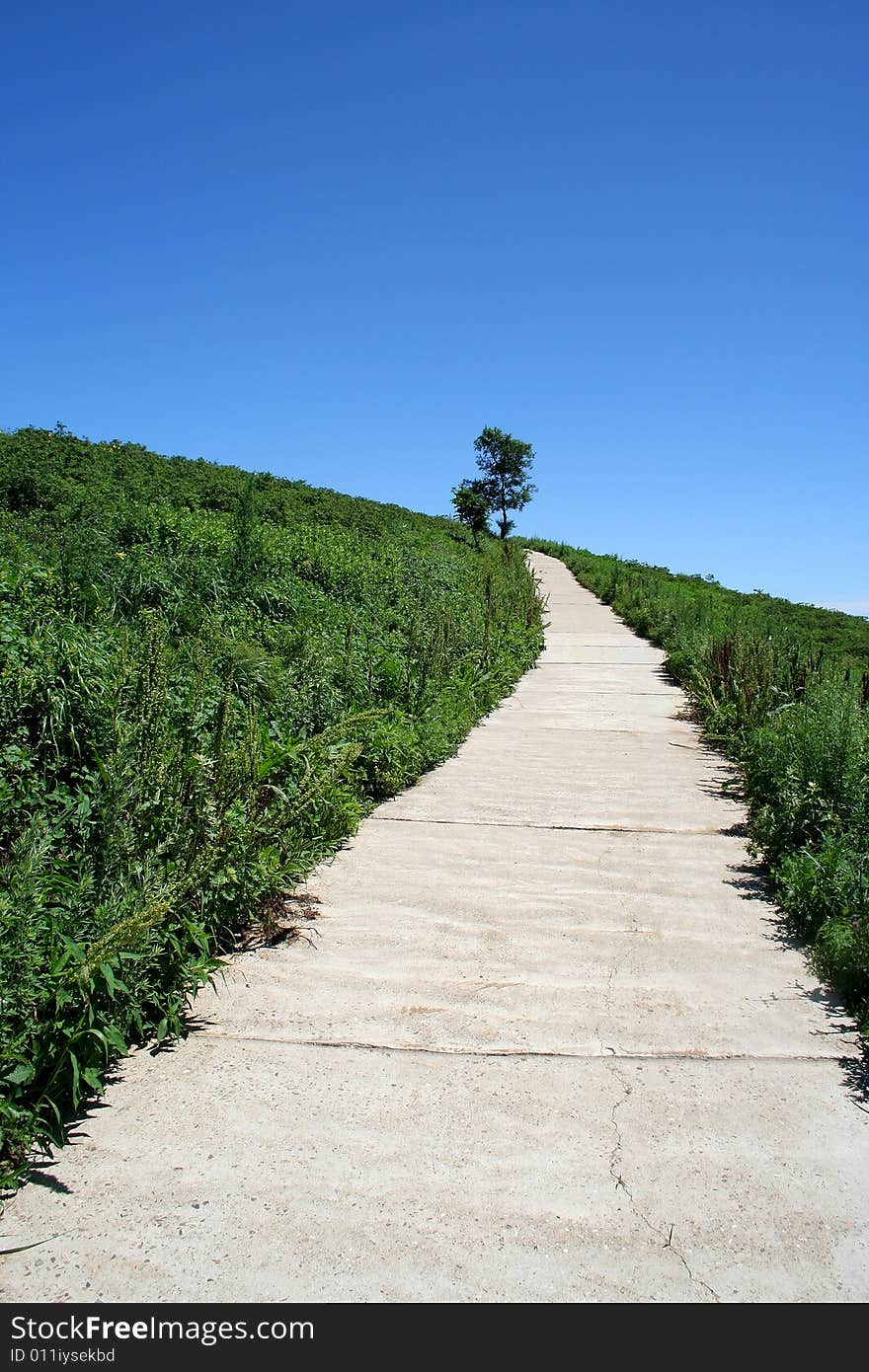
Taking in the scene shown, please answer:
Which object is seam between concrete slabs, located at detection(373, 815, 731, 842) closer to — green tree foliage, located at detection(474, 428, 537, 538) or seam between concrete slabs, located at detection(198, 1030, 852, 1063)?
seam between concrete slabs, located at detection(198, 1030, 852, 1063)

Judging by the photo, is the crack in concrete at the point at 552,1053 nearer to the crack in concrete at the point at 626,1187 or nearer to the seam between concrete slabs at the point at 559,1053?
the seam between concrete slabs at the point at 559,1053

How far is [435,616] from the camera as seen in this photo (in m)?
10.3

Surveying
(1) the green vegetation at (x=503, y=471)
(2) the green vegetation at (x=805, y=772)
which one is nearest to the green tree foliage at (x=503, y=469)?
(1) the green vegetation at (x=503, y=471)

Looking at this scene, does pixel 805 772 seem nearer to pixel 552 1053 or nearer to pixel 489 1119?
pixel 552 1053

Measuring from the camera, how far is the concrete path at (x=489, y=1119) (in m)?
2.24

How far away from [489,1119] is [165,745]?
2138 millimetres

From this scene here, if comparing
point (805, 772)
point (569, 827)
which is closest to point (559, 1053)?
point (569, 827)

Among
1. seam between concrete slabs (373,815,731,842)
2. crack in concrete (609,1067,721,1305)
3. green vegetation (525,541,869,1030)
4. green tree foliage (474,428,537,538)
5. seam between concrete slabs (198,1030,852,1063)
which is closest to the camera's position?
crack in concrete (609,1067,721,1305)

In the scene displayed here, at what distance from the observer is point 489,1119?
2.83 m

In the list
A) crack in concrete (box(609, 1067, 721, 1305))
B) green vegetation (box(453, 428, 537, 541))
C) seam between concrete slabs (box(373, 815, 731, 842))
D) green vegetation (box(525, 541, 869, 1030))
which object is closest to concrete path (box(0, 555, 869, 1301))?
crack in concrete (box(609, 1067, 721, 1305))

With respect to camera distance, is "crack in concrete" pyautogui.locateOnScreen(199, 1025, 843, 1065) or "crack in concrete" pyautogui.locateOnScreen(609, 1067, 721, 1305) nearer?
"crack in concrete" pyautogui.locateOnScreen(609, 1067, 721, 1305)

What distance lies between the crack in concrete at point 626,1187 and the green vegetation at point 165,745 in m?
1.52

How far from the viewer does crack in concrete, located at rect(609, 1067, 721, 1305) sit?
2209 millimetres

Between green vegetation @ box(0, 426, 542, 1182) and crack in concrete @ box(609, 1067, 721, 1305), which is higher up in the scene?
green vegetation @ box(0, 426, 542, 1182)
